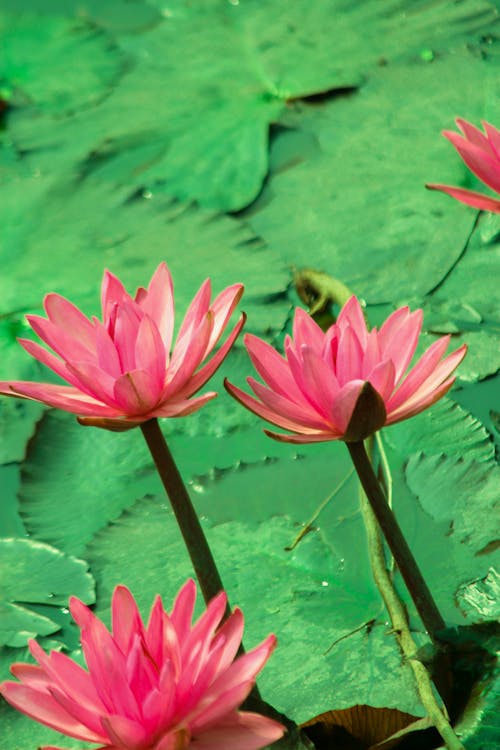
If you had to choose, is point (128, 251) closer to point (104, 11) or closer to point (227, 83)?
point (227, 83)

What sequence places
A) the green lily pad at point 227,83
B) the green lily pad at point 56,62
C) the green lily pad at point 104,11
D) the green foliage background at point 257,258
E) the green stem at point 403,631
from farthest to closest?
the green lily pad at point 104,11, the green lily pad at point 56,62, the green lily pad at point 227,83, the green foliage background at point 257,258, the green stem at point 403,631

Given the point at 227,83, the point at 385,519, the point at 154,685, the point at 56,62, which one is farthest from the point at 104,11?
the point at 154,685

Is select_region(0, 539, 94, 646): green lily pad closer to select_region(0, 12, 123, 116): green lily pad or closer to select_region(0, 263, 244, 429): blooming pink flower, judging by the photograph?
select_region(0, 263, 244, 429): blooming pink flower

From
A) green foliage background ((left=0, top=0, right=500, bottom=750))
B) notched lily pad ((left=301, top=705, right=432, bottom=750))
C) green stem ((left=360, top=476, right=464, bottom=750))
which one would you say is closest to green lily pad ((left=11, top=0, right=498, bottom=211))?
green foliage background ((left=0, top=0, right=500, bottom=750))

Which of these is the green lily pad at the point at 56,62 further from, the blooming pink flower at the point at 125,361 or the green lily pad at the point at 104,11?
the blooming pink flower at the point at 125,361

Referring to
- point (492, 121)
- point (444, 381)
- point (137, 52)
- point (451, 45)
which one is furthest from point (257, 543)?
point (137, 52)

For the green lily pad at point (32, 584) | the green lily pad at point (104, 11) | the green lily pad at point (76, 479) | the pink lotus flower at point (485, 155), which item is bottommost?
the green lily pad at point (76, 479)

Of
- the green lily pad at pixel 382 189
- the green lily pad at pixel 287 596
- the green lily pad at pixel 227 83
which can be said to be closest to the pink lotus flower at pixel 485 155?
the green lily pad at pixel 287 596
